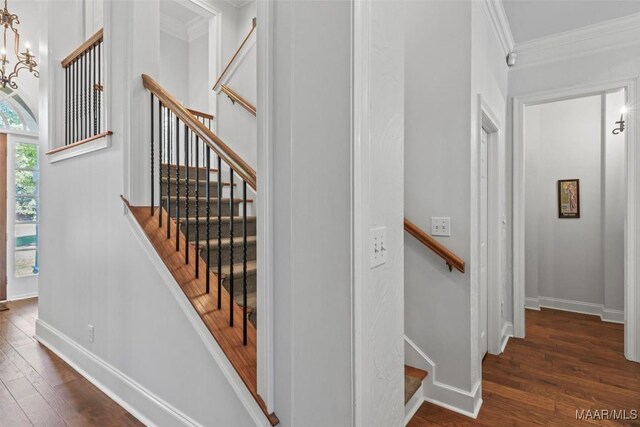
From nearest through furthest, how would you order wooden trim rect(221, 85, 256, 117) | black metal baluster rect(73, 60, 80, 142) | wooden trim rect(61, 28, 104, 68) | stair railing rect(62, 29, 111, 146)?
wooden trim rect(61, 28, 104, 68) < stair railing rect(62, 29, 111, 146) < black metal baluster rect(73, 60, 80, 142) < wooden trim rect(221, 85, 256, 117)

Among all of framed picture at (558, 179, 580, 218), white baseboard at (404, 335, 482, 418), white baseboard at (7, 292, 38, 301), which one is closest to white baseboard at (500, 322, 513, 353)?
white baseboard at (404, 335, 482, 418)

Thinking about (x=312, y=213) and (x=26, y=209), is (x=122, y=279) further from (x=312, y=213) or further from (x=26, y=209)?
(x=26, y=209)

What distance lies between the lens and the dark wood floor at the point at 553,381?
2.06 meters

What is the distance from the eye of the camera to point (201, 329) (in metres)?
1.62

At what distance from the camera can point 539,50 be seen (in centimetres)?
333

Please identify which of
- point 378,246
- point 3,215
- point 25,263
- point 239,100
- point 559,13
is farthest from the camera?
point 25,263

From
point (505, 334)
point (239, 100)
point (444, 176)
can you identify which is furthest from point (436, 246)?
point (239, 100)

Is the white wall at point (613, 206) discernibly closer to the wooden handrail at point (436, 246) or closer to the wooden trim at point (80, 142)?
the wooden handrail at point (436, 246)

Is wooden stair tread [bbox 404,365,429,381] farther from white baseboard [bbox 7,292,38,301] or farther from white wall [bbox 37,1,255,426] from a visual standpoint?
white baseboard [bbox 7,292,38,301]

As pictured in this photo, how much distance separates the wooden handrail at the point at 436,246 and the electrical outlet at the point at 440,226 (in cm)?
6

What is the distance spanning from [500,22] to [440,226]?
1964 millimetres

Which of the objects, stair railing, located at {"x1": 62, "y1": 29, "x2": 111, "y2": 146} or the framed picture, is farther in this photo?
the framed picture

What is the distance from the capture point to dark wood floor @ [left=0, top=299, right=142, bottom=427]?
6.43ft

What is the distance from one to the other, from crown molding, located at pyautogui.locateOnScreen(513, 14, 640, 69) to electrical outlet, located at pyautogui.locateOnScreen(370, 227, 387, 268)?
3341 mm
